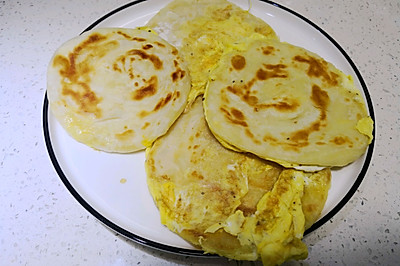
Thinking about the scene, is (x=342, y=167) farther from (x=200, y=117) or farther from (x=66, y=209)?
(x=66, y=209)

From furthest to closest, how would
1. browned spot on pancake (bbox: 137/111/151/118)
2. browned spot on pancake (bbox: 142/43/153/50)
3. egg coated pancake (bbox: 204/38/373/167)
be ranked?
browned spot on pancake (bbox: 142/43/153/50) < browned spot on pancake (bbox: 137/111/151/118) < egg coated pancake (bbox: 204/38/373/167)

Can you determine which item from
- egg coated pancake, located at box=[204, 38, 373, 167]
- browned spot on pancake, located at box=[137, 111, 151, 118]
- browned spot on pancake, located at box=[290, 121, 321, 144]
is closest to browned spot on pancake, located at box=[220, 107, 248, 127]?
egg coated pancake, located at box=[204, 38, 373, 167]

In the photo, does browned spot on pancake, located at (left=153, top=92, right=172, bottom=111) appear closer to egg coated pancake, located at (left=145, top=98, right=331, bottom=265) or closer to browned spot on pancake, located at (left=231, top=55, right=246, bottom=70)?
egg coated pancake, located at (left=145, top=98, right=331, bottom=265)

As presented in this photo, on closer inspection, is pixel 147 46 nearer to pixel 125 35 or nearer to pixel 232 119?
pixel 125 35

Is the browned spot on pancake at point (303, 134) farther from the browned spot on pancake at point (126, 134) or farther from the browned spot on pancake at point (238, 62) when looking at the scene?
the browned spot on pancake at point (126, 134)

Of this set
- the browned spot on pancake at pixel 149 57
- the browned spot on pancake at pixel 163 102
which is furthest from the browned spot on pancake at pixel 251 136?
the browned spot on pancake at pixel 149 57

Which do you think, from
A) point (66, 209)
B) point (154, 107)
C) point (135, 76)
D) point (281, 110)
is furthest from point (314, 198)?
point (66, 209)

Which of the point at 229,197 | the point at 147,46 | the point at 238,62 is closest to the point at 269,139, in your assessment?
the point at 229,197
